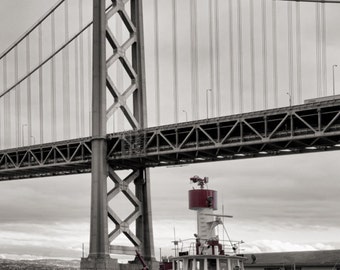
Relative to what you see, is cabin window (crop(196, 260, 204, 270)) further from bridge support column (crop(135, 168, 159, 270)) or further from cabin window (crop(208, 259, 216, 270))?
bridge support column (crop(135, 168, 159, 270))

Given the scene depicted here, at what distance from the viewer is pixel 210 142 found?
6456cm

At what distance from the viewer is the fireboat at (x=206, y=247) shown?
37.2 metres

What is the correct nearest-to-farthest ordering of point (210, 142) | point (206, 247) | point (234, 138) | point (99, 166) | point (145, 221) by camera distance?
point (206, 247) → point (234, 138) → point (210, 142) → point (99, 166) → point (145, 221)

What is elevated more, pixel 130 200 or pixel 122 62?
pixel 122 62

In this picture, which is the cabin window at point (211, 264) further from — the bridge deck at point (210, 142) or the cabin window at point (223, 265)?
the bridge deck at point (210, 142)

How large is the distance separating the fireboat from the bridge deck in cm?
2004

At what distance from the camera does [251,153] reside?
62.7 metres

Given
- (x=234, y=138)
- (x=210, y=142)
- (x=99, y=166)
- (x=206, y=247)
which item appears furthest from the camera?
(x=99, y=166)

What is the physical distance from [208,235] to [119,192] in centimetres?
3599

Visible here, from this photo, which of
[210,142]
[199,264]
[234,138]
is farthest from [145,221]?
[199,264]

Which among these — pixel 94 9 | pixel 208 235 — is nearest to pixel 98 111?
pixel 94 9

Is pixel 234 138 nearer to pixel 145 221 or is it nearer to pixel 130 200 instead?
pixel 130 200

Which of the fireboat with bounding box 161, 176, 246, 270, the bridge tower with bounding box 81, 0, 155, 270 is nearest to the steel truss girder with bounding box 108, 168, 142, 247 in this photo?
the bridge tower with bounding box 81, 0, 155, 270

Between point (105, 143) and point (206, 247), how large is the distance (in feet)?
114
